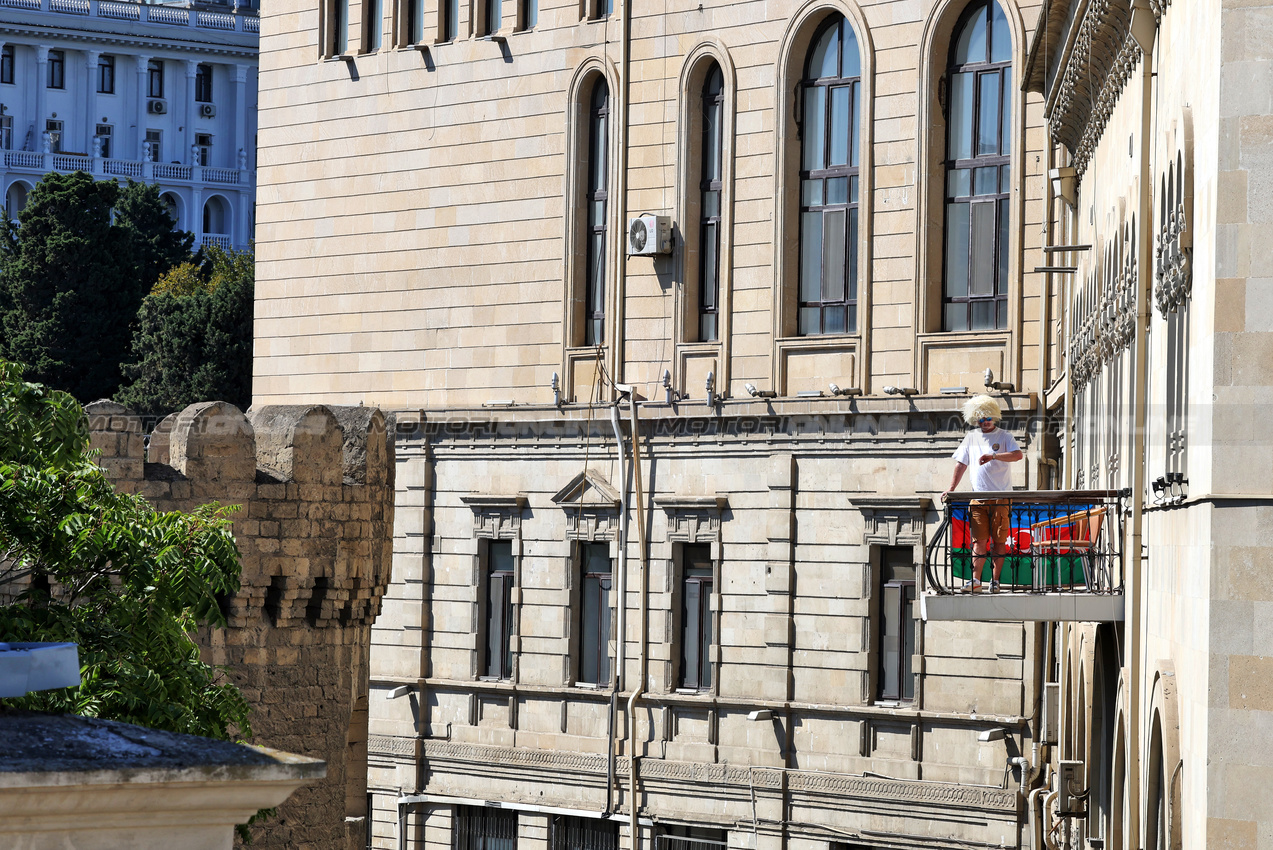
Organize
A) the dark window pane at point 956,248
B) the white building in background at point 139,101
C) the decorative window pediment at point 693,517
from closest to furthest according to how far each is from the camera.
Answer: the dark window pane at point 956,248, the decorative window pediment at point 693,517, the white building in background at point 139,101

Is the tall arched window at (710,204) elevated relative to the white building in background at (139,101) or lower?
lower

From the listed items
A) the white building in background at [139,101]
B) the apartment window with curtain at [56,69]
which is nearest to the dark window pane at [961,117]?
the white building in background at [139,101]

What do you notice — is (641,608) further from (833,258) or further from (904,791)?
(833,258)

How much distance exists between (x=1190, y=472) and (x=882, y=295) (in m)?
17.1

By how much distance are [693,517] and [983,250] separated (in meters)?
5.62

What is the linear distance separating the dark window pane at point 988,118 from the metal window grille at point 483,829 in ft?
39.2

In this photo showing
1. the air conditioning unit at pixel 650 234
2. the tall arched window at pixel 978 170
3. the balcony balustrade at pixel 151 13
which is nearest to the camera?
the tall arched window at pixel 978 170

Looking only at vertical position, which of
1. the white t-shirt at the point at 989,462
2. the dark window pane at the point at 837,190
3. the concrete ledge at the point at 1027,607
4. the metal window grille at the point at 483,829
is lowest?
the metal window grille at the point at 483,829

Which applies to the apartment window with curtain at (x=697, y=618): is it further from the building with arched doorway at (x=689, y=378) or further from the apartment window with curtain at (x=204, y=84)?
the apartment window with curtain at (x=204, y=84)

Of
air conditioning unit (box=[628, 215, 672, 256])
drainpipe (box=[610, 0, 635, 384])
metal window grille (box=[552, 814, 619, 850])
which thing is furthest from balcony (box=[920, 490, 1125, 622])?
drainpipe (box=[610, 0, 635, 384])

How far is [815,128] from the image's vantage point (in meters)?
29.2

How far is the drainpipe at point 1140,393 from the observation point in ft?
44.1

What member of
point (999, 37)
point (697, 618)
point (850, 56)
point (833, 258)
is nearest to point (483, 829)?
point (697, 618)

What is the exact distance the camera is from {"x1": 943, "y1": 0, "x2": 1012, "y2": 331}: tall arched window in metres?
27.3
